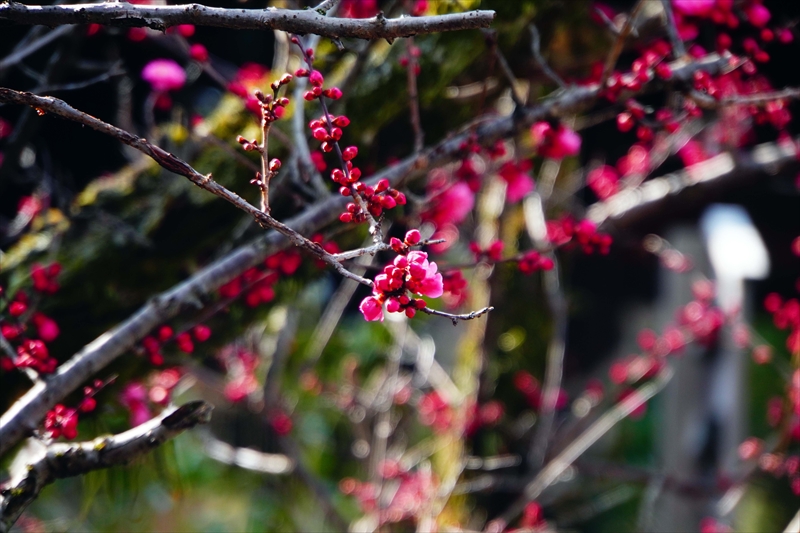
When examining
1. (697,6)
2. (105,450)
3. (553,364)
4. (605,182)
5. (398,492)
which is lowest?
(398,492)

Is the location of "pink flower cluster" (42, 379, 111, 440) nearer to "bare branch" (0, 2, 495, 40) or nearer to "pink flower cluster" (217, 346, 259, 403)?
"bare branch" (0, 2, 495, 40)

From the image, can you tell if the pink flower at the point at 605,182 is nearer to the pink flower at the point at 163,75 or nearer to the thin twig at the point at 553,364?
the thin twig at the point at 553,364

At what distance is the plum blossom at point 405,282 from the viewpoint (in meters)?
0.86

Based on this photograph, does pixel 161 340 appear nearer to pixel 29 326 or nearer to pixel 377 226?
pixel 29 326

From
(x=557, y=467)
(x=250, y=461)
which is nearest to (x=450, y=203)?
(x=557, y=467)

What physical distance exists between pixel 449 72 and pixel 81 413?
1268mm

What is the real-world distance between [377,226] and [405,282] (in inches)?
3.3

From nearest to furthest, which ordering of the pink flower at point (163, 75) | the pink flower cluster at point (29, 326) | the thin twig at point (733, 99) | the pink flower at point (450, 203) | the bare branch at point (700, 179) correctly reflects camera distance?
the pink flower cluster at point (29, 326), the thin twig at point (733, 99), the pink flower at point (450, 203), the pink flower at point (163, 75), the bare branch at point (700, 179)

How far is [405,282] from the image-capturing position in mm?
869

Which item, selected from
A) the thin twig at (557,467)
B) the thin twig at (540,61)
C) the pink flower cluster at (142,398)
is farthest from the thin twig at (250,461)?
the thin twig at (540,61)

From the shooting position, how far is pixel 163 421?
1142mm

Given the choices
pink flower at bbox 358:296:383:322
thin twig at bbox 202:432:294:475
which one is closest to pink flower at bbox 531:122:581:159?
pink flower at bbox 358:296:383:322

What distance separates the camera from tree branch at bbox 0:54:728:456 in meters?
1.19

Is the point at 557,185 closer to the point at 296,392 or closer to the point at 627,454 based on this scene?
the point at 296,392
